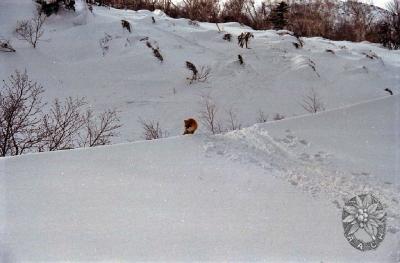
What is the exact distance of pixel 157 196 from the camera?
8.58 ft

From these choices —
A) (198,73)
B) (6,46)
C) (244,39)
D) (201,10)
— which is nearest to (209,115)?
(198,73)

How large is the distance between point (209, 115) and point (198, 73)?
2.05 m

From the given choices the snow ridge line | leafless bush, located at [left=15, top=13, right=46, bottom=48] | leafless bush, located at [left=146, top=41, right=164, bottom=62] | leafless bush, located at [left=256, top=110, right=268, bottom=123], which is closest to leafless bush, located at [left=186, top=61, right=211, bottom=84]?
leafless bush, located at [left=146, top=41, right=164, bottom=62]

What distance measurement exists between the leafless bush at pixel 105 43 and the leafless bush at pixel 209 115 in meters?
2.60

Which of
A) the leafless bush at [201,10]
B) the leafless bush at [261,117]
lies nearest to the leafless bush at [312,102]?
the leafless bush at [261,117]

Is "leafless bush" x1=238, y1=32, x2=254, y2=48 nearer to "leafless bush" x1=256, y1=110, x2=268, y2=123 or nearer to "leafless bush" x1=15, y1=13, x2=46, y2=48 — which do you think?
"leafless bush" x1=256, y1=110, x2=268, y2=123

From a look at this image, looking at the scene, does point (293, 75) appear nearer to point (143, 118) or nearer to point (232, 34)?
point (232, 34)

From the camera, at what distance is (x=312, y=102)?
8203 mm

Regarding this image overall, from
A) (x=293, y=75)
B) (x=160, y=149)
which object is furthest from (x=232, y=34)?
(x=160, y=149)

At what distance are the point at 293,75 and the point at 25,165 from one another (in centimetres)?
718

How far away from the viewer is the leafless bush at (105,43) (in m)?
9.11

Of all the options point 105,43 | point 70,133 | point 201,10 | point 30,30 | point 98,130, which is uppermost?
point 201,10

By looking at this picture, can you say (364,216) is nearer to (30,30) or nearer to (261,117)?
(261,117)

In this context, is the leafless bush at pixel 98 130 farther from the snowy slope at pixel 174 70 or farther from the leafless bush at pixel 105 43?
the leafless bush at pixel 105 43
